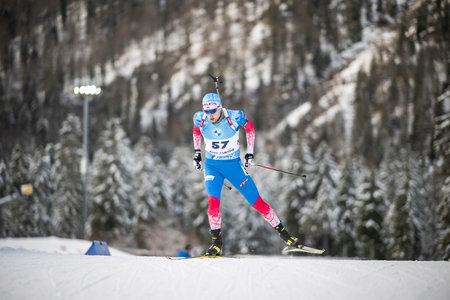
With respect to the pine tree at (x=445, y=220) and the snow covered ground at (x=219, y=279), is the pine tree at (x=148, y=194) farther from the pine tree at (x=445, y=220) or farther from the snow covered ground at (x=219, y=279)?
the snow covered ground at (x=219, y=279)

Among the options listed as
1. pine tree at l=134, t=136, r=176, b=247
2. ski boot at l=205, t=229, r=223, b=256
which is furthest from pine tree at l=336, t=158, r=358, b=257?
ski boot at l=205, t=229, r=223, b=256

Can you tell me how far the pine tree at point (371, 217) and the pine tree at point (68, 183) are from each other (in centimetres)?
2516

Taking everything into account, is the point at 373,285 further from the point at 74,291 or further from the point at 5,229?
the point at 5,229

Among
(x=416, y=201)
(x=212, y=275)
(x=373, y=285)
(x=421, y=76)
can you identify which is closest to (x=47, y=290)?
(x=212, y=275)

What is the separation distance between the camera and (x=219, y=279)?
5.59 m

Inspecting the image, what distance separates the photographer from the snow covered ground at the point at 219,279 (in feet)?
17.1

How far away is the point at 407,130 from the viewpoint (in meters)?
134

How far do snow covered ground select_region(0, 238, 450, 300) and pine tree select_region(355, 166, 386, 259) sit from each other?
1361 inches

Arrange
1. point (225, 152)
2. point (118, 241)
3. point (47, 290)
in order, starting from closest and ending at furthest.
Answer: point (47, 290)
point (225, 152)
point (118, 241)

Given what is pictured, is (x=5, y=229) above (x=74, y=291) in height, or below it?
below

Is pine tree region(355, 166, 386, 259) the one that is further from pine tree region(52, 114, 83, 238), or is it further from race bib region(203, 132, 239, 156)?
race bib region(203, 132, 239, 156)

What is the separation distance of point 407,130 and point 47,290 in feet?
456

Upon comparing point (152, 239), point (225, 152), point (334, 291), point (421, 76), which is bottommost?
point (152, 239)

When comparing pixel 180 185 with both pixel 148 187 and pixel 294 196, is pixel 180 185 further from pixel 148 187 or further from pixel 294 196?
pixel 294 196
